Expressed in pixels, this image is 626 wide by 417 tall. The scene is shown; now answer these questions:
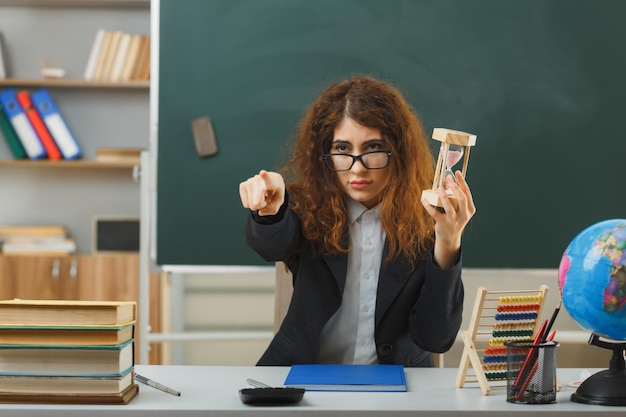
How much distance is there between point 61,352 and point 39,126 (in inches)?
123

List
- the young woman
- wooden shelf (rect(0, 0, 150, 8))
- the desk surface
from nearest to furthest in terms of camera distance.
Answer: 1. the desk surface
2. the young woman
3. wooden shelf (rect(0, 0, 150, 8))

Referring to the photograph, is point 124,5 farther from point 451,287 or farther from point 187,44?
point 451,287

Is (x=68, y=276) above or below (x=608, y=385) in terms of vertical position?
below

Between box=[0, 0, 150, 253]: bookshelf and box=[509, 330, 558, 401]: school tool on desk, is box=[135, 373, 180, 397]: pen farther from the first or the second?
box=[0, 0, 150, 253]: bookshelf

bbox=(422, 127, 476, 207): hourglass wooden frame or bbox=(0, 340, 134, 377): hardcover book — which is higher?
bbox=(422, 127, 476, 207): hourglass wooden frame

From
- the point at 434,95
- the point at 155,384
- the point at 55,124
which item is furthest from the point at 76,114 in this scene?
the point at 155,384

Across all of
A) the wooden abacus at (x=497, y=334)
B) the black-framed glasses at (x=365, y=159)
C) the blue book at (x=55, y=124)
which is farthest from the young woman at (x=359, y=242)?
the blue book at (x=55, y=124)

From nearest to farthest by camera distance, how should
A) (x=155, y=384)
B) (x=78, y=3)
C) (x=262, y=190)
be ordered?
(x=155, y=384), (x=262, y=190), (x=78, y=3)

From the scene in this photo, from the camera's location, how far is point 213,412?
126 centimetres

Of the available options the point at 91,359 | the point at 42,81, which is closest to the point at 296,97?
the point at 42,81

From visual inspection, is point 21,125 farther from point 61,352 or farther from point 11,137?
point 61,352

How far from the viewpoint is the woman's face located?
6.28 feet

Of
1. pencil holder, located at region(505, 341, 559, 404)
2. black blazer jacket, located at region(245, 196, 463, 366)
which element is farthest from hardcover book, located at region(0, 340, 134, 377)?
pencil holder, located at region(505, 341, 559, 404)

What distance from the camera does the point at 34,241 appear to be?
161 inches
